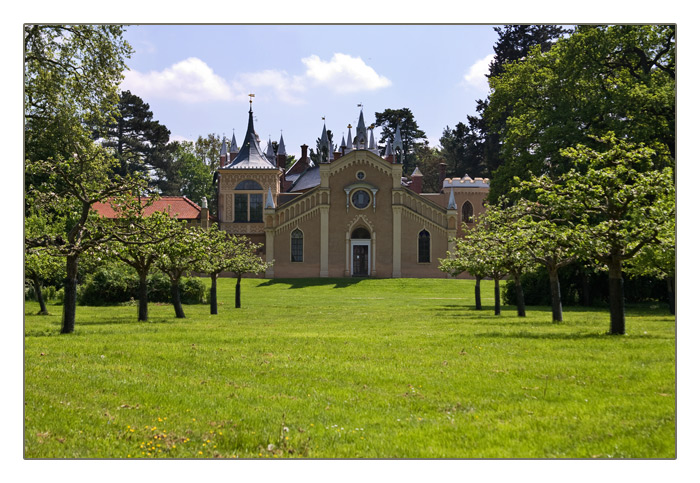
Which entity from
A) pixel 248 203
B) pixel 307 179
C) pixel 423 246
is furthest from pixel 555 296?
pixel 307 179

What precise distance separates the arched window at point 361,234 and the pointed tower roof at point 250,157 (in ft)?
37.1

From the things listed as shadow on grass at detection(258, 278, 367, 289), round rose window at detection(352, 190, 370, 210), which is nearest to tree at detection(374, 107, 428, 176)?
round rose window at detection(352, 190, 370, 210)

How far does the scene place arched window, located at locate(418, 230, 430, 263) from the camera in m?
55.6

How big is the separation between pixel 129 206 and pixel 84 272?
56.8 feet

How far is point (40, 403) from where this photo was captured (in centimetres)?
783

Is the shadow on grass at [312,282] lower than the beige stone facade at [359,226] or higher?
lower

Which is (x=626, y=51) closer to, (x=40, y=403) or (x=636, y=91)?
(x=636, y=91)

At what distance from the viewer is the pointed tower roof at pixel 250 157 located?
6212 centimetres

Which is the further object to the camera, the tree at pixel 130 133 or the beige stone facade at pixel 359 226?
the beige stone facade at pixel 359 226

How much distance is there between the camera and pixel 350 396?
8.41 m

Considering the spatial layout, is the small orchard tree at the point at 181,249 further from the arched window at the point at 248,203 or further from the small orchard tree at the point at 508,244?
the arched window at the point at 248,203

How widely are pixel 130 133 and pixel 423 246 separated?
39.4 meters

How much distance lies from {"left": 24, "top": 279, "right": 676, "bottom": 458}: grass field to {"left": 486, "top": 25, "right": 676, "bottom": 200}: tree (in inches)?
208

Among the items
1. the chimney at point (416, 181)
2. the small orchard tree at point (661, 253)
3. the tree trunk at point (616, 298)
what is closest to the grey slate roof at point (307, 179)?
the chimney at point (416, 181)
